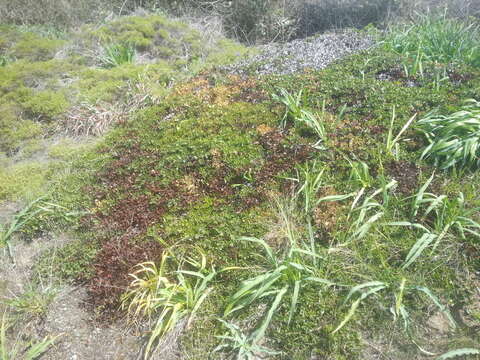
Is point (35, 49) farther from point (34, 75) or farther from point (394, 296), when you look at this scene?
point (394, 296)

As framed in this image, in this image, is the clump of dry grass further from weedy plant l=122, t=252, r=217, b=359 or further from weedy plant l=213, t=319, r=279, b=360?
weedy plant l=213, t=319, r=279, b=360

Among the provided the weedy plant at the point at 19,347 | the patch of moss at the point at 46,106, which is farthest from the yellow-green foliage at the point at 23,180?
the weedy plant at the point at 19,347

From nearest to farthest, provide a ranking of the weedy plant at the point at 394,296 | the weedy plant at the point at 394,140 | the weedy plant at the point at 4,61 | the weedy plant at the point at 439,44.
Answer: the weedy plant at the point at 394,296 → the weedy plant at the point at 394,140 → the weedy plant at the point at 439,44 → the weedy plant at the point at 4,61

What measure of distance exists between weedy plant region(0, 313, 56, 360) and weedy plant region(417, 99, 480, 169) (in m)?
3.67

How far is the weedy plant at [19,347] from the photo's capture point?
114 inches

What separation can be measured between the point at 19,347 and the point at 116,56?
5.37m

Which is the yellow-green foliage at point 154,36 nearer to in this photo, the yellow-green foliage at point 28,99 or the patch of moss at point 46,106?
the yellow-green foliage at point 28,99

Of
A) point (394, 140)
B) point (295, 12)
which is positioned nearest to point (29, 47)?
point (295, 12)

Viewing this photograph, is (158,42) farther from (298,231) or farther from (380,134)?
(298,231)

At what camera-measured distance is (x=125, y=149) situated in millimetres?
4699

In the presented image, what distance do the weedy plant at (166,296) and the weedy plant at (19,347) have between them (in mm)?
648

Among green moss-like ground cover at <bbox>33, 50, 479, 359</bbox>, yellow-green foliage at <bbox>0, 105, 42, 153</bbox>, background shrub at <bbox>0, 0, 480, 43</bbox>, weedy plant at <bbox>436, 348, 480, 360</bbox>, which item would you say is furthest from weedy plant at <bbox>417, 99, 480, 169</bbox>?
yellow-green foliage at <bbox>0, 105, 42, 153</bbox>

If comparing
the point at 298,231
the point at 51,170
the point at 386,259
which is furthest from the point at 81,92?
the point at 386,259

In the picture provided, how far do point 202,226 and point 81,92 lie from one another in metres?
3.93
